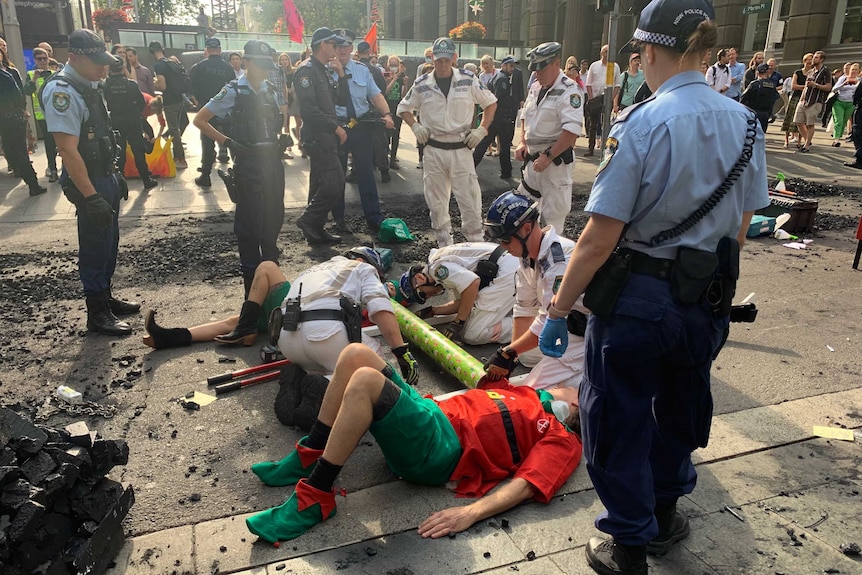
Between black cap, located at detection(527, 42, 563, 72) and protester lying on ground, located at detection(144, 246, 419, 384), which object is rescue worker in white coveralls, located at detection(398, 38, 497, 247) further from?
protester lying on ground, located at detection(144, 246, 419, 384)

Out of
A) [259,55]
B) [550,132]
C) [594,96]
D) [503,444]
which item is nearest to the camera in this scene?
[503,444]

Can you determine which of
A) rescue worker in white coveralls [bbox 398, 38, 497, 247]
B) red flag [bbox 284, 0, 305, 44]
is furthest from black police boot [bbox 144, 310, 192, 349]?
red flag [bbox 284, 0, 305, 44]

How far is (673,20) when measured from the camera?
81.8 inches

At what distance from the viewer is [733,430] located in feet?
11.7

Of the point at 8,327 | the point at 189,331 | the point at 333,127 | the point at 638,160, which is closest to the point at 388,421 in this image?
the point at 638,160

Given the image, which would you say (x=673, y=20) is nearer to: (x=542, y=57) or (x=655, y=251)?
(x=655, y=251)

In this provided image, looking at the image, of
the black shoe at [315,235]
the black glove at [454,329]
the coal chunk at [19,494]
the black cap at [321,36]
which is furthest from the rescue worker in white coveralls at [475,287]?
the black cap at [321,36]

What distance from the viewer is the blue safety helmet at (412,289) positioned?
5.07 metres

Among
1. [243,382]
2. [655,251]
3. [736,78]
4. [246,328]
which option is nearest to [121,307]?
[246,328]

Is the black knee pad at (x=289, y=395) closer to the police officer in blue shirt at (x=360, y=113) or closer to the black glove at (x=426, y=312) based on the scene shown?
the black glove at (x=426, y=312)

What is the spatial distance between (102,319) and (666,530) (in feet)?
14.5

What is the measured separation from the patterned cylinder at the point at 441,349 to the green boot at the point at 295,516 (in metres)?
1.32

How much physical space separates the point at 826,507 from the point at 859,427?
3.18 feet

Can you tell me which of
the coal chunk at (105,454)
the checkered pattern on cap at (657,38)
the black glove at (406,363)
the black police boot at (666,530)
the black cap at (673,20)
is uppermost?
the black cap at (673,20)
